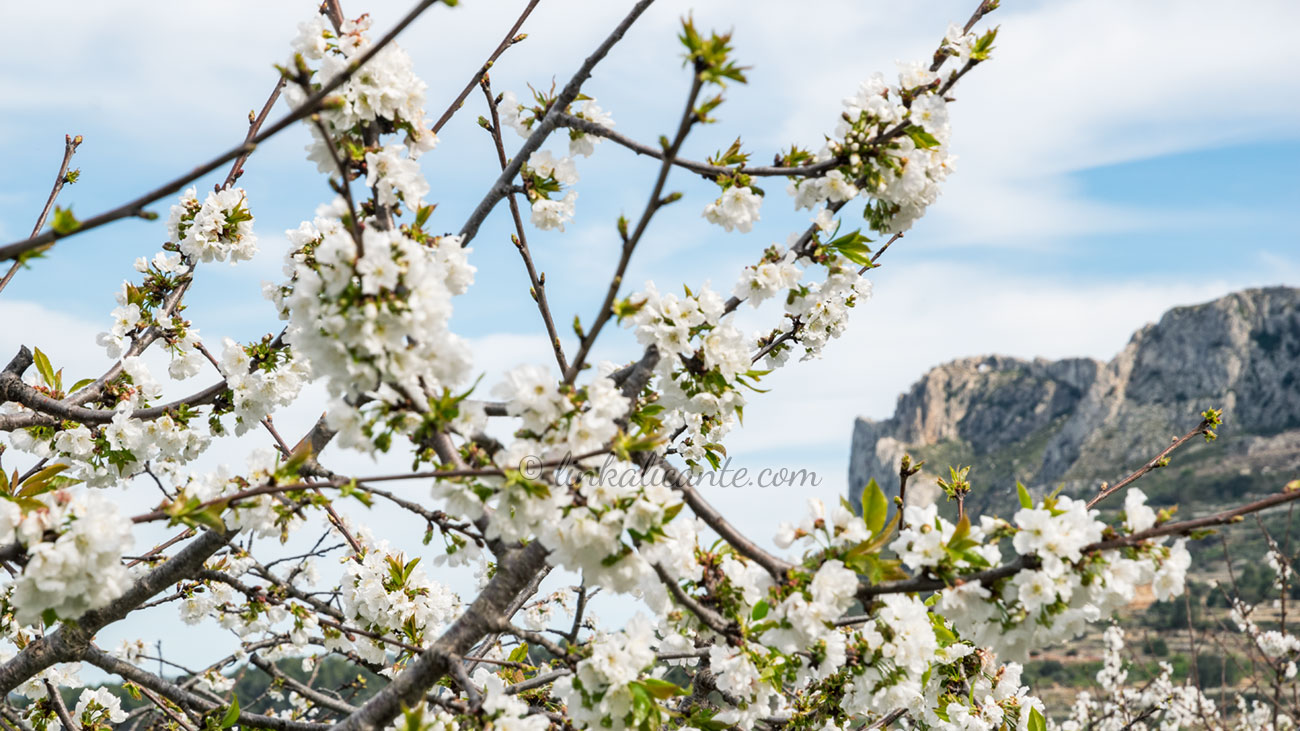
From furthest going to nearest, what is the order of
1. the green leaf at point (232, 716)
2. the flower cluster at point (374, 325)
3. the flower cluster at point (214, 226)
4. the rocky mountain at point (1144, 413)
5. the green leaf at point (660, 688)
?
the rocky mountain at point (1144, 413), the flower cluster at point (214, 226), the green leaf at point (232, 716), the green leaf at point (660, 688), the flower cluster at point (374, 325)

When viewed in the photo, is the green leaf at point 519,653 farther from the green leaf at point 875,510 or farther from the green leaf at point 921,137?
the green leaf at point 921,137

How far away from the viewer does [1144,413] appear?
378 ft

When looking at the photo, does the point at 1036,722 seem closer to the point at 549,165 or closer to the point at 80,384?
the point at 549,165

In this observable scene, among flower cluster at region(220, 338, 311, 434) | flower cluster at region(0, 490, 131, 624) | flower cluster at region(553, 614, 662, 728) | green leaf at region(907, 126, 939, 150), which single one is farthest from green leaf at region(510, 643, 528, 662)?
green leaf at region(907, 126, 939, 150)

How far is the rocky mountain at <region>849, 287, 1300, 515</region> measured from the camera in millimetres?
100750

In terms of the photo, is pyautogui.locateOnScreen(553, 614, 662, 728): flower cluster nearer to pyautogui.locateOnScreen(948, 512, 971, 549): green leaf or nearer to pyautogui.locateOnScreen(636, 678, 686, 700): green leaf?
pyautogui.locateOnScreen(636, 678, 686, 700): green leaf

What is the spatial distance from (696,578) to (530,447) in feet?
2.21

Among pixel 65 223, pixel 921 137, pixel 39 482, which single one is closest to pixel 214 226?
pixel 39 482

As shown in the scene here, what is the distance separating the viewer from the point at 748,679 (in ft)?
7.80

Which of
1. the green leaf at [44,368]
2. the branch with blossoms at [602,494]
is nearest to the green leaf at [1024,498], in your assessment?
the branch with blossoms at [602,494]

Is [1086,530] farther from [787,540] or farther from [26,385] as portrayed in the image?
[26,385]

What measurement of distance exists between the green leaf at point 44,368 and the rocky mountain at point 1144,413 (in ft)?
288

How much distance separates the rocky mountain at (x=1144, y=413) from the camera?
10075cm

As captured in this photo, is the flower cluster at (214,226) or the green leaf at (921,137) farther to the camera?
the flower cluster at (214,226)
